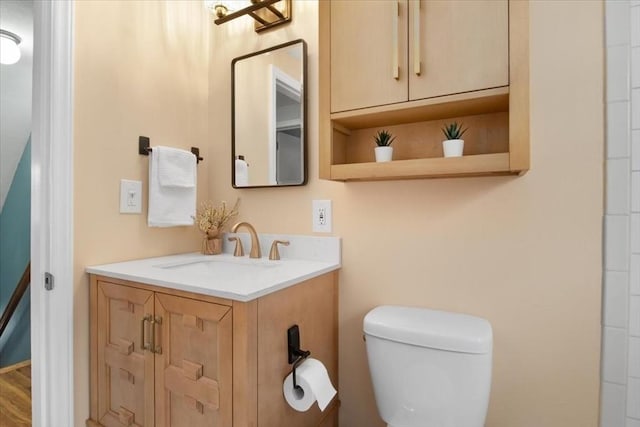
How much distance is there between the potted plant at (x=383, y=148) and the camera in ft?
3.67

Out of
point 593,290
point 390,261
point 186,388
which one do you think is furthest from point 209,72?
point 593,290

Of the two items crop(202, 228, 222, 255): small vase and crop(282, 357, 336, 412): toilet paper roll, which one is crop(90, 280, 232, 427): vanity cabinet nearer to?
crop(282, 357, 336, 412): toilet paper roll

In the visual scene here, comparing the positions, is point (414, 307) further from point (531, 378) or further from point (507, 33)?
point (507, 33)

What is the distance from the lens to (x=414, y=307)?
120 centimetres

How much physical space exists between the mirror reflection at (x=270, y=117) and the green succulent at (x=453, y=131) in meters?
0.57

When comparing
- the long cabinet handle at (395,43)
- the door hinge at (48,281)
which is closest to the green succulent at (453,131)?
the long cabinet handle at (395,43)

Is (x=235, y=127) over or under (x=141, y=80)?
under

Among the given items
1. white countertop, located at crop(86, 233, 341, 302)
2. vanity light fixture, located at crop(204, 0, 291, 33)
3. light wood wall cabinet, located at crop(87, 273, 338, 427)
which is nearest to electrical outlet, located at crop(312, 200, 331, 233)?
white countertop, located at crop(86, 233, 341, 302)

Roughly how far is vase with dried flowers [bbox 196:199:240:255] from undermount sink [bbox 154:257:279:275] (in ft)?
0.29

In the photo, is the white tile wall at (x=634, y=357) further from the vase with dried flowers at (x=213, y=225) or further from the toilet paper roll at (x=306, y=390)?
the vase with dried flowers at (x=213, y=225)

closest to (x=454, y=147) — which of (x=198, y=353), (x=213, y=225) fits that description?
(x=198, y=353)

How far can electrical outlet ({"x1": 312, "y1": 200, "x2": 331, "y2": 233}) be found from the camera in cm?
137

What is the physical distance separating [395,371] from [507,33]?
1.00 metres

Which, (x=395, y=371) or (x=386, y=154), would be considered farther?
(x=386, y=154)
